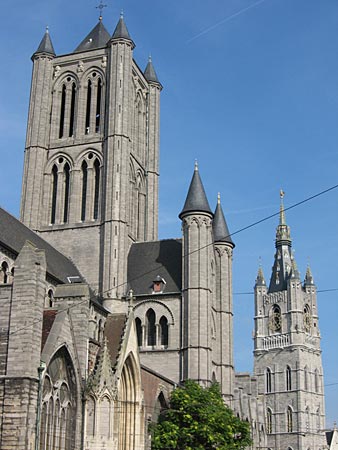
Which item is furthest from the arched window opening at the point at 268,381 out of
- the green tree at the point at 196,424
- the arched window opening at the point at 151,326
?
the green tree at the point at 196,424

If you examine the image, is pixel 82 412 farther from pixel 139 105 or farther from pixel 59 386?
pixel 139 105

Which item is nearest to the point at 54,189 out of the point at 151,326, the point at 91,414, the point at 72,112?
the point at 72,112

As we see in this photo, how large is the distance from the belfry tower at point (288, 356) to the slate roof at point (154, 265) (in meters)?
70.9

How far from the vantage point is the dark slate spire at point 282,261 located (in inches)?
5217

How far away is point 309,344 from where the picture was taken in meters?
128

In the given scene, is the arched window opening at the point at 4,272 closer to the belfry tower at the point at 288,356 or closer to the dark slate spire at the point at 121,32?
the dark slate spire at the point at 121,32

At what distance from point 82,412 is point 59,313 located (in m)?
4.04

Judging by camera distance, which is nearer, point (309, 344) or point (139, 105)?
point (139, 105)

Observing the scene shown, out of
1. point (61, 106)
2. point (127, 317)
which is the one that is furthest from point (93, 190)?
point (127, 317)

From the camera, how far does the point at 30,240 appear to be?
45312mm

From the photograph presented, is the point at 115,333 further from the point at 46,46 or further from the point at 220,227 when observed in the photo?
the point at 46,46

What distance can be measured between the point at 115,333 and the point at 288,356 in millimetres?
94635

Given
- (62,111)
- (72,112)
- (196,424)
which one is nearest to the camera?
(196,424)

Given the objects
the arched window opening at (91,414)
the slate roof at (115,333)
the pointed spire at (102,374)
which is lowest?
the arched window opening at (91,414)
